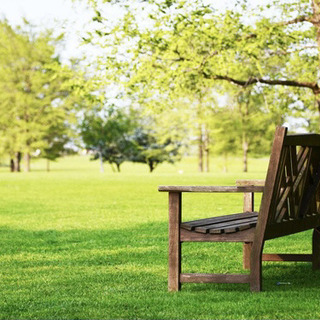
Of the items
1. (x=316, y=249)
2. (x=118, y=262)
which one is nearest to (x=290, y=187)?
(x=316, y=249)

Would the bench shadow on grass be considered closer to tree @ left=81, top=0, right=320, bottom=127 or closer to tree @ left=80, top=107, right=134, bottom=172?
tree @ left=81, top=0, right=320, bottom=127

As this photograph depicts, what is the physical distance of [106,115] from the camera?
7856 centimetres

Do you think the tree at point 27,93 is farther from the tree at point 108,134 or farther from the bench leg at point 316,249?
the bench leg at point 316,249

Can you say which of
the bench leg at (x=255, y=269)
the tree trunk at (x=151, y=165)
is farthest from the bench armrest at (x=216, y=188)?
the tree trunk at (x=151, y=165)

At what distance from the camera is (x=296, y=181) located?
231 inches

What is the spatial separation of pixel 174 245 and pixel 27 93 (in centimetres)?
6130

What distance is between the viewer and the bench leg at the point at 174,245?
568cm

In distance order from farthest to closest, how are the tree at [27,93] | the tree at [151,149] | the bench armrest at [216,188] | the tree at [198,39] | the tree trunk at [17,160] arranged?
the tree at [151,149] → the tree trunk at [17,160] → the tree at [27,93] → the tree at [198,39] → the bench armrest at [216,188]

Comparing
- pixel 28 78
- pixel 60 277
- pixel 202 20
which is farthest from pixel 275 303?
pixel 28 78

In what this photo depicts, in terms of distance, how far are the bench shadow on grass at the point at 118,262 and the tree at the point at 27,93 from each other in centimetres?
5409

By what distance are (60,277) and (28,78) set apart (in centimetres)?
6053

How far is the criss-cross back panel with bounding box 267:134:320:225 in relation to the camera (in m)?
5.54

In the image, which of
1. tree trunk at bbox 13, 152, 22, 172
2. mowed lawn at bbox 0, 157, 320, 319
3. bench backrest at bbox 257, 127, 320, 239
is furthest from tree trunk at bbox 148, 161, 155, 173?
bench backrest at bbox 257, 127, 320, 239

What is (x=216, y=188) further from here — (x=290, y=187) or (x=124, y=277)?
(x=124, y=277)
